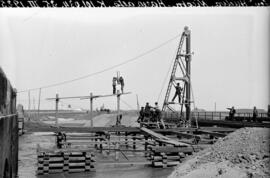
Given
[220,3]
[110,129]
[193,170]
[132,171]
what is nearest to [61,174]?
[132,171]

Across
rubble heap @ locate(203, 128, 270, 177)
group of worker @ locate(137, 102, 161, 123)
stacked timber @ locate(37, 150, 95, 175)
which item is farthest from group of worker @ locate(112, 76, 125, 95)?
rubble heap @ locate(203, 128, 270, 177)

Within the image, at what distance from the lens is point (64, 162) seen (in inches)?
600

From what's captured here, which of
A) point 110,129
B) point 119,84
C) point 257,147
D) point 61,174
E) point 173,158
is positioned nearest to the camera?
point 257,147

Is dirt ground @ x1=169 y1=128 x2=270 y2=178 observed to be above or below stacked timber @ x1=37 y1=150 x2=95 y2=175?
above

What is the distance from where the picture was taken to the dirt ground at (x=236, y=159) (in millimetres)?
7633

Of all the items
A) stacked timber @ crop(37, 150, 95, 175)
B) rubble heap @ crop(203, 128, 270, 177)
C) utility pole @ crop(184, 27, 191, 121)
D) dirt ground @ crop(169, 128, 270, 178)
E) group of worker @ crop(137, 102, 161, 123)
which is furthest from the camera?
utility pole @ crop(184, 27, 191, 121)

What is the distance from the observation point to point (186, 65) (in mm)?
25547

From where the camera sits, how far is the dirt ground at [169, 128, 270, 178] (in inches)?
301

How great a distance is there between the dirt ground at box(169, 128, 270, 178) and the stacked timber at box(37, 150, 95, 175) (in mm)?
6692

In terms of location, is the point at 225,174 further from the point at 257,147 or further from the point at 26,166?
the point at 26,166

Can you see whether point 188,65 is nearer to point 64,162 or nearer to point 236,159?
point 64,162

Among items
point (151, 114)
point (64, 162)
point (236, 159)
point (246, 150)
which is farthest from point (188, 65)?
point (236, 159)

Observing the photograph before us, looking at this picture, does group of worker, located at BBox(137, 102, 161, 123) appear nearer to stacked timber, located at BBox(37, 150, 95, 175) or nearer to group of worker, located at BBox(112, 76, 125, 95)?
group of worker, located at BBox(112, 76, 125, 95)

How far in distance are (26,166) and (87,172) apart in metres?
3.66
